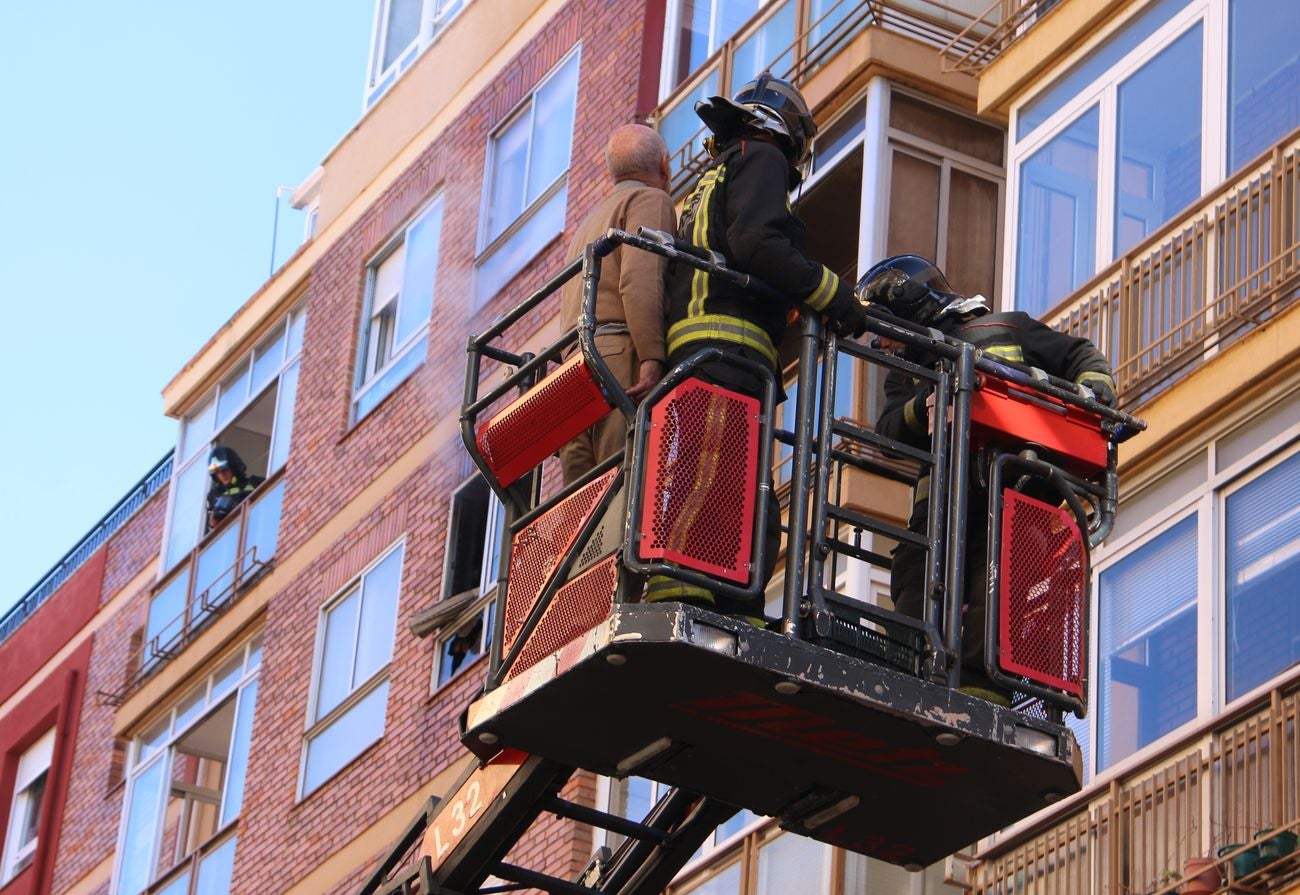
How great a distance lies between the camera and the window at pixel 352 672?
22.9 m

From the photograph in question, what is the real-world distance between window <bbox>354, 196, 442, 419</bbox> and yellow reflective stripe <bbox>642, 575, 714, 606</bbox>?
46.2 ft

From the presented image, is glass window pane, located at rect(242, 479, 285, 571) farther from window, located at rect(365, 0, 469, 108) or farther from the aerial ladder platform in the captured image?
the aerial ladder platform

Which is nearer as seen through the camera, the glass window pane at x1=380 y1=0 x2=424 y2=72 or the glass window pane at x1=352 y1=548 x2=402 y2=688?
the glass window pane at x1=352 y1=548 x2=402 y2=688

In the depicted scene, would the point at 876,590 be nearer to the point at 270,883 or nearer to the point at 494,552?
the point at 494,552

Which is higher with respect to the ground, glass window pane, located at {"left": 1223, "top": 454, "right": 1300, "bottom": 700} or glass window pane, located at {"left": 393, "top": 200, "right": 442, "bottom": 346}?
glass window pane, located at {"left": 393, "top": 200, "right": 442, "bottom": 346}

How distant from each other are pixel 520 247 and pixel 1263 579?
408 inches

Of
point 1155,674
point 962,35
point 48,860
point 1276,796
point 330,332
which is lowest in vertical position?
point 1276,796

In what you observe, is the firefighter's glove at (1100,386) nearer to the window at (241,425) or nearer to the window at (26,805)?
the window at (241,425)

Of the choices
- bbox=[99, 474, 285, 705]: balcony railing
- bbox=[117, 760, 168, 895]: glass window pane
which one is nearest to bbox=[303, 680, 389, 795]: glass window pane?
bbox=[99, 474, 285, 705]: balcony railing

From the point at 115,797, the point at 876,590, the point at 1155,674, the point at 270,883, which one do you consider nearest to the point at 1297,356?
the point at 1155,674

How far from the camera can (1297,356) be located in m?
14.2

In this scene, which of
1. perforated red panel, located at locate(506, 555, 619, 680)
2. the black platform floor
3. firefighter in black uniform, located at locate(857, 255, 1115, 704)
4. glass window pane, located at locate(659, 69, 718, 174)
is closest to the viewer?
the black platform floor

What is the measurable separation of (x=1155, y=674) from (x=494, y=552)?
8.09 meters

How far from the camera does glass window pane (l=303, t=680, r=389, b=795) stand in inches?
895
